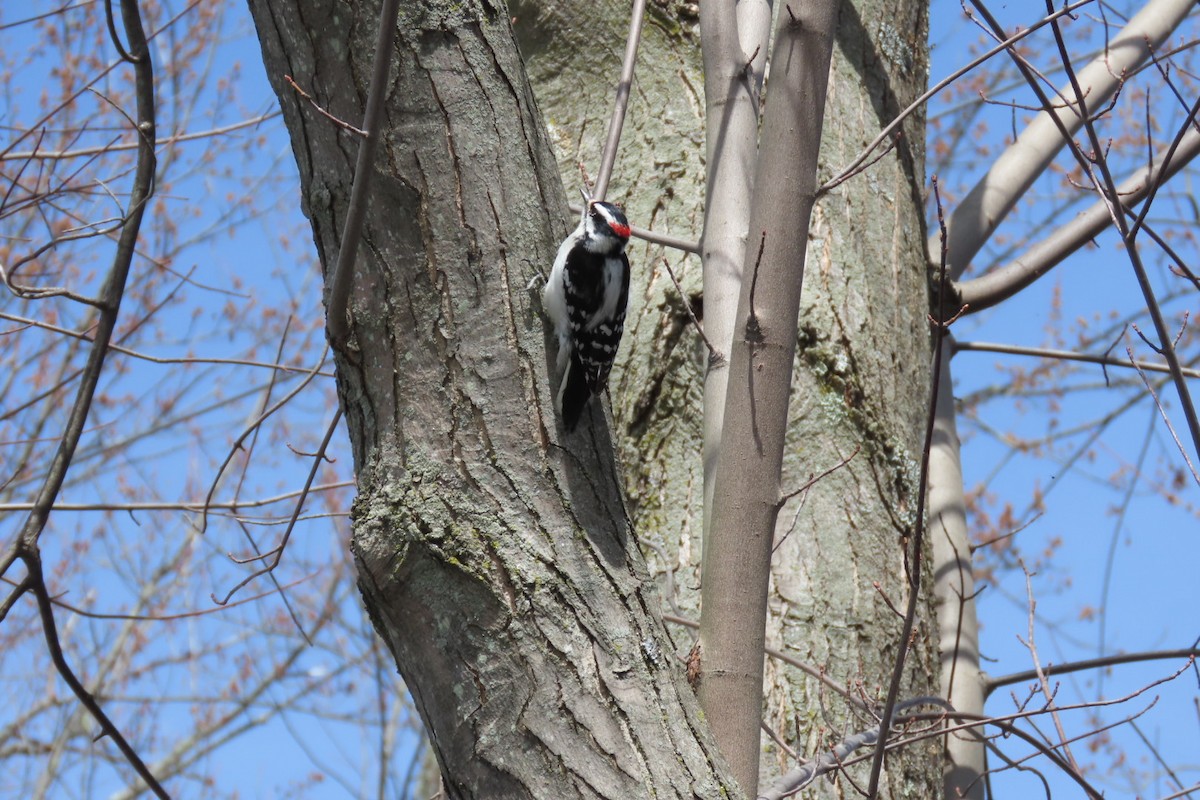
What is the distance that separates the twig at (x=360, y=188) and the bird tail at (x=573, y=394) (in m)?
0.46

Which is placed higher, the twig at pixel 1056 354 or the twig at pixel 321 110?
the twig at pixel 1056 354

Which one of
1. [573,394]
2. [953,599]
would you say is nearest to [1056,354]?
[953,599]

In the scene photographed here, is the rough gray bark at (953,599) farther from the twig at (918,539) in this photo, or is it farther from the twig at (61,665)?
the twig at (61,665)

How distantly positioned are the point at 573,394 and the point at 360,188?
0.62 metres

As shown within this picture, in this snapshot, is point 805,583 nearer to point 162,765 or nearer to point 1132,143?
point 1132,143

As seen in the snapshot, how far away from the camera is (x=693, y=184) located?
3.79 metres

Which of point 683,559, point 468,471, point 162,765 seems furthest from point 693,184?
point 162,765

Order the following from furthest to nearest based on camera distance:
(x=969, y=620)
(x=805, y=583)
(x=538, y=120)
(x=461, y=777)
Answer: (x=969, y=620)
(x=805, y=583)
(x=538, y=120)
(x=461, y=777)

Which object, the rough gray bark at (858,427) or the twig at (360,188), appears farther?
the rough gray bark at (858,427)

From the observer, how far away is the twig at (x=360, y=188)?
201cm

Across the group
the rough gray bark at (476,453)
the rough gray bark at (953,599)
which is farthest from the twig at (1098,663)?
the rough gray bark at (476,453)

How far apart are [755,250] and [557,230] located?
0.44m

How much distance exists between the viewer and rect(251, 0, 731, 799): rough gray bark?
2.04 metres

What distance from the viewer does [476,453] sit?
2.17 metres
